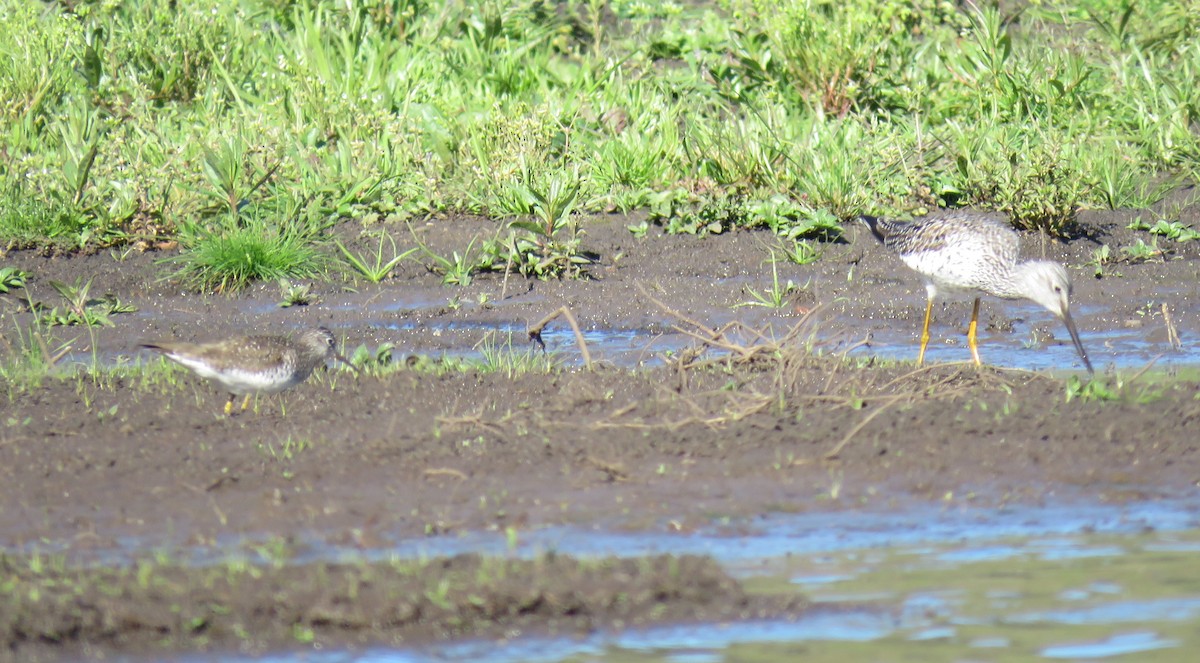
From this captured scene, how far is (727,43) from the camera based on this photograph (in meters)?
14.0

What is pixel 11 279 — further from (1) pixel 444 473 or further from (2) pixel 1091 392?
(2) pixel 1091 392

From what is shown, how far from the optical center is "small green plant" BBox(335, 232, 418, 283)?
1059cm

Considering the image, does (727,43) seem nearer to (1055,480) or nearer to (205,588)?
(1055,480)

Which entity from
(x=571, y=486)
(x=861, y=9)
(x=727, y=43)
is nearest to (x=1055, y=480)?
(x=571, y=486)

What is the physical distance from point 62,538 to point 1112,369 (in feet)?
17.2

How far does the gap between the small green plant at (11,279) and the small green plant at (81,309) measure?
1.49ft

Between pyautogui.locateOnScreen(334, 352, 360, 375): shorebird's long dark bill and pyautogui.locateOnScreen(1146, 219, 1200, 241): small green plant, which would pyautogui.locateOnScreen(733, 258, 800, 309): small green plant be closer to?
pyautogui.locateOnScreen(334, 352, 360, 375): shorebird's long dark bill

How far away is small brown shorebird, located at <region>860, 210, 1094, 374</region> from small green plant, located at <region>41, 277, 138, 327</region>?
4939 millimetres

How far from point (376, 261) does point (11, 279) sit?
7.92ft

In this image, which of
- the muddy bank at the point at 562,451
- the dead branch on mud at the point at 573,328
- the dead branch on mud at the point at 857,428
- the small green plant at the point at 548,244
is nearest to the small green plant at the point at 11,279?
the muddy bank at the point at 562,451

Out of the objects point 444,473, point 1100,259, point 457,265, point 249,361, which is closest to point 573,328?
point 249,361

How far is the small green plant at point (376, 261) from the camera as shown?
10586 millimetres

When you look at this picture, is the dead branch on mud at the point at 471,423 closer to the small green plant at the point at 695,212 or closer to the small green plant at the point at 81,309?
the small green plant at the point at 81,309

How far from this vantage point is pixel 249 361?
6.99 meters
